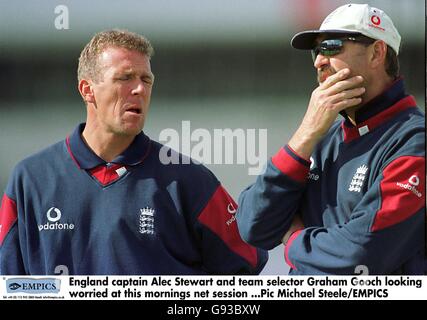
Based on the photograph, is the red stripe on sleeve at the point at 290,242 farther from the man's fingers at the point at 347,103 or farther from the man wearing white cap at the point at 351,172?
the man's fingers at the point at 347,103

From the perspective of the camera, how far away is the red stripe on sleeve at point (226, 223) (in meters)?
4.19

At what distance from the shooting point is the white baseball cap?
3.94 meters

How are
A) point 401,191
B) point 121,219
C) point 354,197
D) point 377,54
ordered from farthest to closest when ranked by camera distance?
point 121,219 → point 377,54 → point 354,197 → point 401,191

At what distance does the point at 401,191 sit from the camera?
3.74 meters

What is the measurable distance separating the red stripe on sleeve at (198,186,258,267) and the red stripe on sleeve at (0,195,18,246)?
31.9 inches

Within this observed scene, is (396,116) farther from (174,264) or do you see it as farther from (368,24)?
(174,264)

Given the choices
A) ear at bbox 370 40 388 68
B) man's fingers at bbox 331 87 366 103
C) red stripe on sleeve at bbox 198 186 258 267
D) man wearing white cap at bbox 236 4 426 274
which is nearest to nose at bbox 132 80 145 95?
red stripe on sleeve at bbox 198 186 258 267

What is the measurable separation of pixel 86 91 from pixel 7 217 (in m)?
0.65

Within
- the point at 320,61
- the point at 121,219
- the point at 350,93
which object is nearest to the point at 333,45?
the point at 320,61

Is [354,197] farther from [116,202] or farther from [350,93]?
[116,202]

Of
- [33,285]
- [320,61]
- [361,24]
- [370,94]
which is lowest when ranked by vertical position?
[33,285]

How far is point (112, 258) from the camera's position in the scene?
4.17 m
